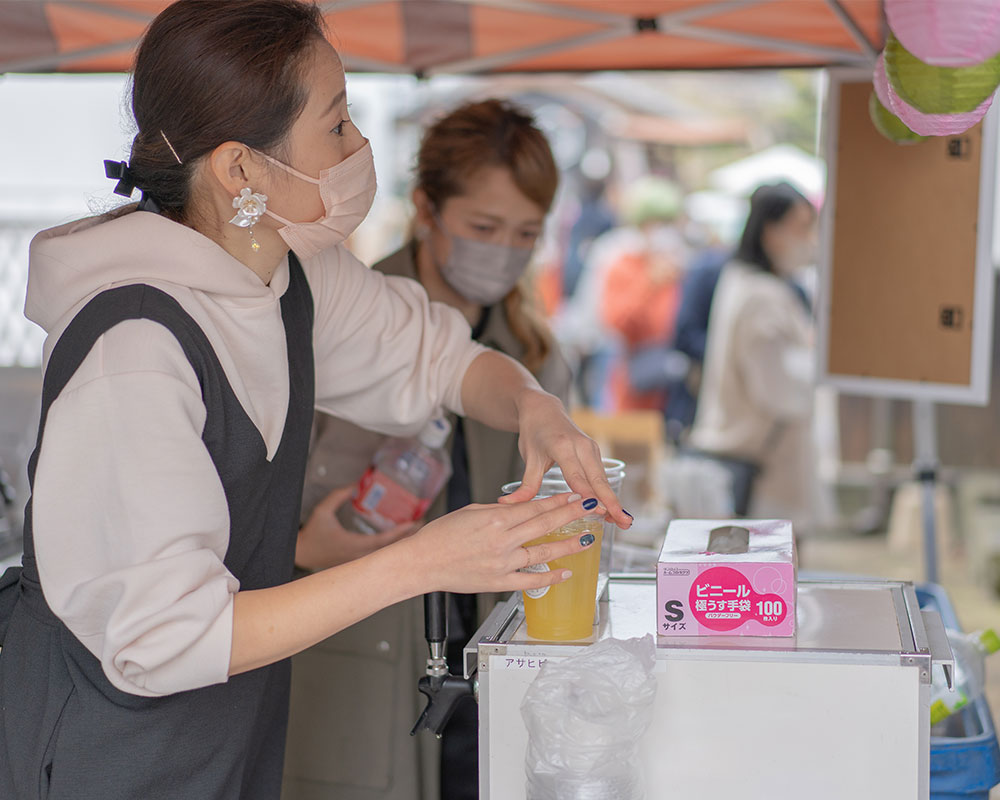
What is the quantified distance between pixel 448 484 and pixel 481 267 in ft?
1.41

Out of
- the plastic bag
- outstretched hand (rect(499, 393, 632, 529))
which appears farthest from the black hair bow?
the plastic bag

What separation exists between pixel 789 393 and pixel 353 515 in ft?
9.90

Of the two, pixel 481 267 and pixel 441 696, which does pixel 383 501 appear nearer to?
pixel 481 267

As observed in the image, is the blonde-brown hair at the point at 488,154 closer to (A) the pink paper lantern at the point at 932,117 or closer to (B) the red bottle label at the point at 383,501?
(B) the red bottle label at the point at 383,501

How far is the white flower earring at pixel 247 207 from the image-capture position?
4.84 feet

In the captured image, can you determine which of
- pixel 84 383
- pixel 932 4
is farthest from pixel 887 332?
pixel 84 383

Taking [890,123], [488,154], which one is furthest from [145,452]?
[890,123]

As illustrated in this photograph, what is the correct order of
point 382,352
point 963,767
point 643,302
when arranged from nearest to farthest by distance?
point 963,767, point 382,352, point 643,302

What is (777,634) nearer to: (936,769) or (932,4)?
(936,769)

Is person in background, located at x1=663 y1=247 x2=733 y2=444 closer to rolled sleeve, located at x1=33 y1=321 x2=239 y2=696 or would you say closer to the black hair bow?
the black hair bow

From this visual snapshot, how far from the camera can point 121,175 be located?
153cm

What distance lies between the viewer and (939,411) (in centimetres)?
639

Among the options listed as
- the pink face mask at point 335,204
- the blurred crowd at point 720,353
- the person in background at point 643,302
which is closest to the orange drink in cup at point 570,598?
the pink face mask at point 335,204

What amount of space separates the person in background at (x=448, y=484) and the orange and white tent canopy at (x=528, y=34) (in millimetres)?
583
